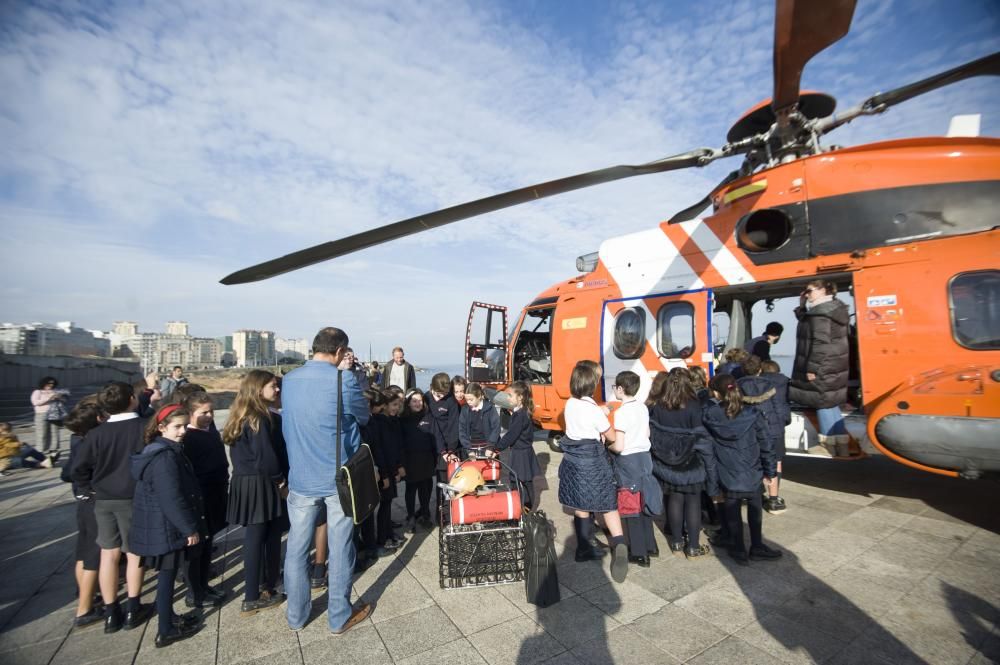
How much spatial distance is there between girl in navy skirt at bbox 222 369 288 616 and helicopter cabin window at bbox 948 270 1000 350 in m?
6.31

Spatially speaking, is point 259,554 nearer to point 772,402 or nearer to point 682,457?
point 682,457

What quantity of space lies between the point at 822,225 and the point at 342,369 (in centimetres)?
535

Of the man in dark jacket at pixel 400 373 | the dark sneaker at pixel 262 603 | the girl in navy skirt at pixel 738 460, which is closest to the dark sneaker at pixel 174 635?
the dark sneaker at pixel 262 603

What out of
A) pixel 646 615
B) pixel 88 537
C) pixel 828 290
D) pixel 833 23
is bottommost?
pixel 646 615

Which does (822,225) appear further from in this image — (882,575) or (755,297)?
(882,575)

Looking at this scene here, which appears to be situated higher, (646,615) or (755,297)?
(755,297)

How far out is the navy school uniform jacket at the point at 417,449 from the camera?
4613 mm

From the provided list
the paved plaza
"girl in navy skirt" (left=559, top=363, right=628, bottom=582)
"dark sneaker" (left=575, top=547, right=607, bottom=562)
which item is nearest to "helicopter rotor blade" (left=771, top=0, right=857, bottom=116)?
"girl in navy skirt" (left=559, top=363, right=628, bottom=582)


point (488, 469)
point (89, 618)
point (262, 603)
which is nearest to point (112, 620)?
point (89, 618)

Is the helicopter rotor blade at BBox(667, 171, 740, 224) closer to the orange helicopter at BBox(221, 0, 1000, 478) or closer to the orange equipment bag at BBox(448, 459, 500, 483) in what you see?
the orange helicopter at BBox(221, 0, 1000, 478)

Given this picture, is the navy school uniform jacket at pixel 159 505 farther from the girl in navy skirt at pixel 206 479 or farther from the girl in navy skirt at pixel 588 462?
the girl in navy skirt at pixel 588 462

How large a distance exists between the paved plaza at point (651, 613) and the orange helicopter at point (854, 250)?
0.99 meters

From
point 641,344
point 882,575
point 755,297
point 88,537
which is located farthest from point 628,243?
point 88,537

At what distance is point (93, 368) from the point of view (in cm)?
3055
